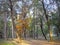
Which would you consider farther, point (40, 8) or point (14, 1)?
point (40, 8)

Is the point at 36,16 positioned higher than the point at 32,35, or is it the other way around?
the point at 36,16

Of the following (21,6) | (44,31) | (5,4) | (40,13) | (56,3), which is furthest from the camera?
(44,31)

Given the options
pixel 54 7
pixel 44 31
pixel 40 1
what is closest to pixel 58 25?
pixel 54 7

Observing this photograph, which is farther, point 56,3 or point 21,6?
point 56,3

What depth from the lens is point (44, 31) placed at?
31609 mm

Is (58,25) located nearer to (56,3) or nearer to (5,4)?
(56,3)

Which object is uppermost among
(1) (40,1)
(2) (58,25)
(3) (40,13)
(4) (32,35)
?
(1) (40,1)

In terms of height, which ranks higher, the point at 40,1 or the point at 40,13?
the point at 40,1

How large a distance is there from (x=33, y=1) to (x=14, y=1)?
4582 millimetres

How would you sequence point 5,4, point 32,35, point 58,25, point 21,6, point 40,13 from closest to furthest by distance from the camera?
point 5,4, point 21,6, point 58,25, point 40,13, point 32,35

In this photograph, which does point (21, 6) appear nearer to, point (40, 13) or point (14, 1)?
point (14, 1)

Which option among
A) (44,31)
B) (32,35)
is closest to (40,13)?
(44,31)

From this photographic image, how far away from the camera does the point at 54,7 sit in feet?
80.4

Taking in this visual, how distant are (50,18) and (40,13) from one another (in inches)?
107
